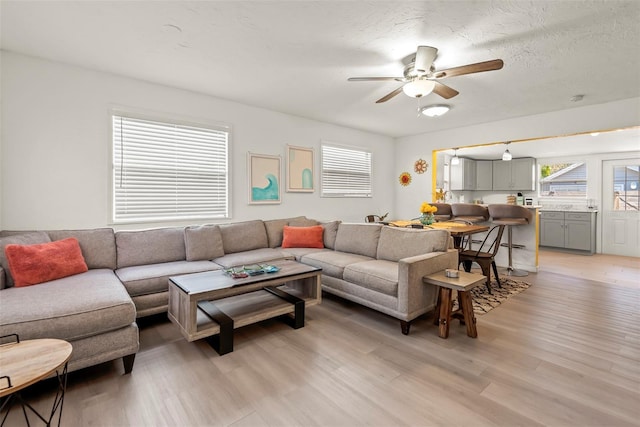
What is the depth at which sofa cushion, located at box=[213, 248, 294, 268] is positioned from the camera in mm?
3412

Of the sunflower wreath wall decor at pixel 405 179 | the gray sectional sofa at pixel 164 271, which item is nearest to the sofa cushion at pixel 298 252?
the gray sectional sofa at pixel 164 271

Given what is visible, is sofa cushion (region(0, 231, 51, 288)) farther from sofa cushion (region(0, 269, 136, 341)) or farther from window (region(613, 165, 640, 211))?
window (region(613, 165, 640, 211))

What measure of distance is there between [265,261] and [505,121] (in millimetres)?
4579

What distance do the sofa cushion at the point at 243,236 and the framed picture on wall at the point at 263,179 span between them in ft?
1.43

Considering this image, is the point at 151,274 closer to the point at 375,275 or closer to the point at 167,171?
the point at 167,171

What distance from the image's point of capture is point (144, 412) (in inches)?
67.0

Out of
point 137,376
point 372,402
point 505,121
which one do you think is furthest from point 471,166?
point 137,376

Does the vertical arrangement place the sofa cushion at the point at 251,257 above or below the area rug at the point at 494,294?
above

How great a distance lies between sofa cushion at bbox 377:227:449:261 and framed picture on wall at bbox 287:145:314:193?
1868mm

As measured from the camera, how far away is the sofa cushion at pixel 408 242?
3.16m

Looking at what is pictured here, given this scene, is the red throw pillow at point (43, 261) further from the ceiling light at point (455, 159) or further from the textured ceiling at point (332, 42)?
the ceiling light at point (455, 159)

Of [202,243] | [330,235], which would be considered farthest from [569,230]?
[202,243]

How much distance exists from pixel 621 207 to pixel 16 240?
10.2 metres

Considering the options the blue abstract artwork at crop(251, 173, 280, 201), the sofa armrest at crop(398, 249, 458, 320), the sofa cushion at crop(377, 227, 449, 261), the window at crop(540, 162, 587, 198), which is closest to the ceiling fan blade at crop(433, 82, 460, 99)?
the sofa cushion at crop(377, 227, 449, 261)
